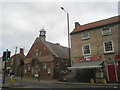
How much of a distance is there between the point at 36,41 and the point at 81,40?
15.6 meters

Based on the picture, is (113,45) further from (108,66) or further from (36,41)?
(36,41)

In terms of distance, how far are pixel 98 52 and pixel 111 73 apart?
3.98m

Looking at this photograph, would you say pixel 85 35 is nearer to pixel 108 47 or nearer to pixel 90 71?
pixel 108 47

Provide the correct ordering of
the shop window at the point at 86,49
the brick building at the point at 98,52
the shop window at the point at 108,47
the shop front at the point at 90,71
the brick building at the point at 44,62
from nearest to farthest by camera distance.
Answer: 1. the brick building at the point at 98,52
2. the shop front at the point at 90,71
3. the shop window at the point at 108,47
4. the shop window at the point at 86,49
5. the brick building at the point at 44,62

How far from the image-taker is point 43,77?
103ft

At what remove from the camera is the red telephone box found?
19.4m

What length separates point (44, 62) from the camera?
32.1 meters

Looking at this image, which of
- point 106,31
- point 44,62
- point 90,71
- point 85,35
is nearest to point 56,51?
point 44,62

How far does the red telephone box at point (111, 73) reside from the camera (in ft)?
63.5

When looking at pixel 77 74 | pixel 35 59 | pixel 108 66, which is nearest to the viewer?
pixel 108 66

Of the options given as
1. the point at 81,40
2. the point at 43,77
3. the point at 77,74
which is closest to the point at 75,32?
the point at 81,40

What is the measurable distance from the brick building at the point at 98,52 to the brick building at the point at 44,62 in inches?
269

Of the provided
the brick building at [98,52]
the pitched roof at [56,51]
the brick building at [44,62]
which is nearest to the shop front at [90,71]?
the brick building at [98,52]

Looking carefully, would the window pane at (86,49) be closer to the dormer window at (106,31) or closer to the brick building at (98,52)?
the brick building at (98,52)
